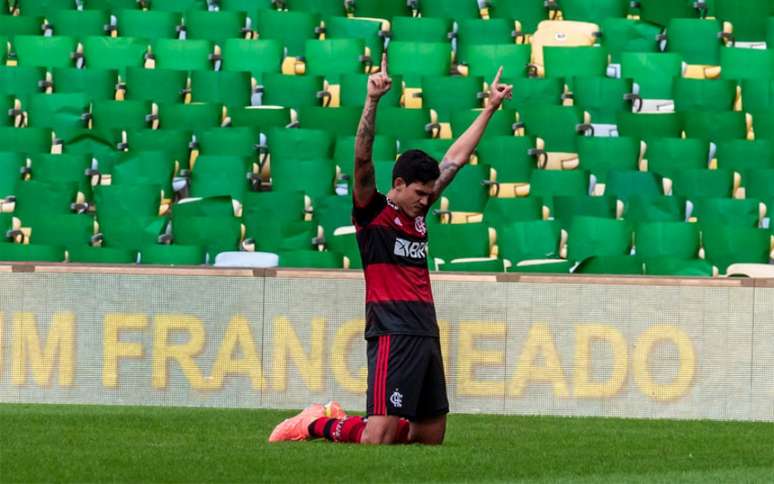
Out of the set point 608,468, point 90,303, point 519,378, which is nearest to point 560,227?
point 519,378

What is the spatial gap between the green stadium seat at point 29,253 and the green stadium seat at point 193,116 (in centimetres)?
269

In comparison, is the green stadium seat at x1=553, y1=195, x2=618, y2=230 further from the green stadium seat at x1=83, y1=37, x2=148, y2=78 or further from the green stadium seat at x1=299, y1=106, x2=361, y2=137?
the green stadium seat at x1=83, y1=37, x2=148, y2=78

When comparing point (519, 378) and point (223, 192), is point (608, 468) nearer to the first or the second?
point (519, 378)

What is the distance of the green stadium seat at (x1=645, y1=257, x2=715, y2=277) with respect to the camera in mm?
12883

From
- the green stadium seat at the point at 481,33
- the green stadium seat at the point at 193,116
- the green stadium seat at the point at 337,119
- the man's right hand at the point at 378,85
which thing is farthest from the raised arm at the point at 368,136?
the green stadium seat at the point at 481,33

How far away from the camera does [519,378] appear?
11.8 metres

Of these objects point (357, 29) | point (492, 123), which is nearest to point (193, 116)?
point (357, 29)

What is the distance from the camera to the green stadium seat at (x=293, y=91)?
16.2 meters

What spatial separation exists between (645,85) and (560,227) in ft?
10.8

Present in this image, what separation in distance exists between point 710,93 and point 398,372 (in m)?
8.52

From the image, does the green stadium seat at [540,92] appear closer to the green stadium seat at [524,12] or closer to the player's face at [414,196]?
the green stadium seat at [524,12]

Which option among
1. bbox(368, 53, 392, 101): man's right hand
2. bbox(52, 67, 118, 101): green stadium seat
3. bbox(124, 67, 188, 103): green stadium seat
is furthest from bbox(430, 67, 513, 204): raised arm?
bbox(52, 67, 118, 101): green stadium seat

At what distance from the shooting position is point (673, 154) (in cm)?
1516

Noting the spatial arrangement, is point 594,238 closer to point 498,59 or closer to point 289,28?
point 498,59
